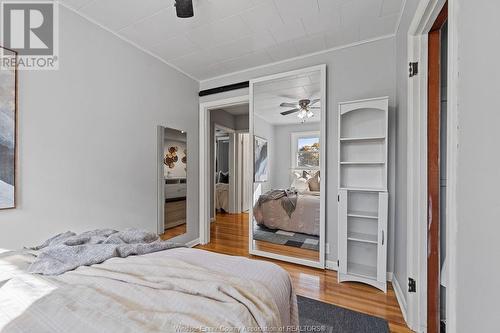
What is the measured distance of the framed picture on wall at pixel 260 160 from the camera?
10.1 feet

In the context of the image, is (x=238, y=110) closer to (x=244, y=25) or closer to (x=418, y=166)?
(x=244, y=25)

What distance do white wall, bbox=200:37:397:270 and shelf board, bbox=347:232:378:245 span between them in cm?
18

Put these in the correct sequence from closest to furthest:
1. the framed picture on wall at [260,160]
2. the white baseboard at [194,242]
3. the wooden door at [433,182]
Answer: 1. the wooden door at [433,182]
2. the framed picture on wall at [260,160]
3. the white baseboard at [194,242]

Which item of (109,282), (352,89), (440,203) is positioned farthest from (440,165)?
(109,282)

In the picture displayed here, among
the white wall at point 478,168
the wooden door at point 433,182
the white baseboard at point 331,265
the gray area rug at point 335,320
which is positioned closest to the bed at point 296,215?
the white baseboard at point 331,265

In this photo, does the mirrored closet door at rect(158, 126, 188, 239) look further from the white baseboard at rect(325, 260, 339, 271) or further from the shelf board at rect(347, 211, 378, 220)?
the shelf board at rect(347, 211, 378, 220)

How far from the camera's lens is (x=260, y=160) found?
3107 millimetres

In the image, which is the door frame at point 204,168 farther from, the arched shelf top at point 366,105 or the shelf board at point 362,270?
the shelf board at point 362,270

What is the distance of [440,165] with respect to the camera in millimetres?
1519

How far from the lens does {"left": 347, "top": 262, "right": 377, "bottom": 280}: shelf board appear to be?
7.46ft

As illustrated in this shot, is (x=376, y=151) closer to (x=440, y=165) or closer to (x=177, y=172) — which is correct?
(x=440, y=165)

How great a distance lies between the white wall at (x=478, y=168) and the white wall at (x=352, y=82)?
164cm

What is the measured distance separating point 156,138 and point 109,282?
2.11 meters
